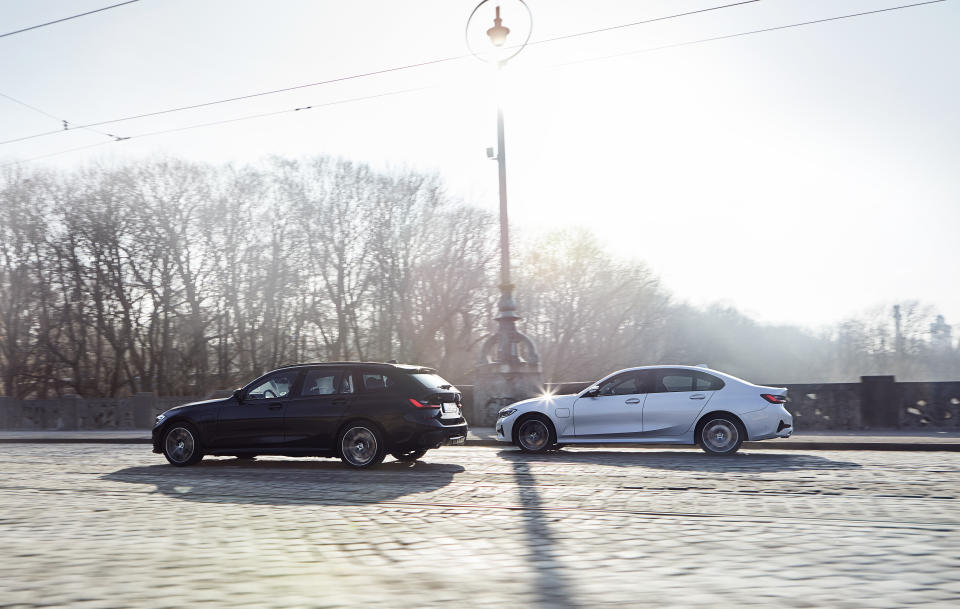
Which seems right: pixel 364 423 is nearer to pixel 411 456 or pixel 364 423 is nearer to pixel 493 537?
pixel 411 456

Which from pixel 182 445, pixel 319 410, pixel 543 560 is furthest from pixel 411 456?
pixel 543 560

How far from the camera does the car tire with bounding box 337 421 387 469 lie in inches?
449

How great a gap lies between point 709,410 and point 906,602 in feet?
27.9

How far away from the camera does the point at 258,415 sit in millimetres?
11969

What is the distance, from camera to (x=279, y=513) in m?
7.43

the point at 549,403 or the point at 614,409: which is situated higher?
the point at 549,403

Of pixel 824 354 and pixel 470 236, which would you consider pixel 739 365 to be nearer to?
pixel 824 354

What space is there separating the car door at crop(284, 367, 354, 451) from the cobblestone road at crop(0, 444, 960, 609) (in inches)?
25.4

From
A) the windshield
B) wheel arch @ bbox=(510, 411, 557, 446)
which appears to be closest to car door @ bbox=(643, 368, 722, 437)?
wheel arch @ bbox=(510, 411, 557, 446)

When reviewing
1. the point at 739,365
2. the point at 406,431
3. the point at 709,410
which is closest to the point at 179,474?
the point at 406,431

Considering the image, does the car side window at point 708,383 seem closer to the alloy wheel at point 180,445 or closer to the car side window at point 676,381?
the car side window at point 676,381

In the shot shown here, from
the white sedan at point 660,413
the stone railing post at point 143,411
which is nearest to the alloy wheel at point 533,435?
the white sedan at point 660,413

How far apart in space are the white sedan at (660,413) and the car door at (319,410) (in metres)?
3.34

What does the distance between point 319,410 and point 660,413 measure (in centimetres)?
538
